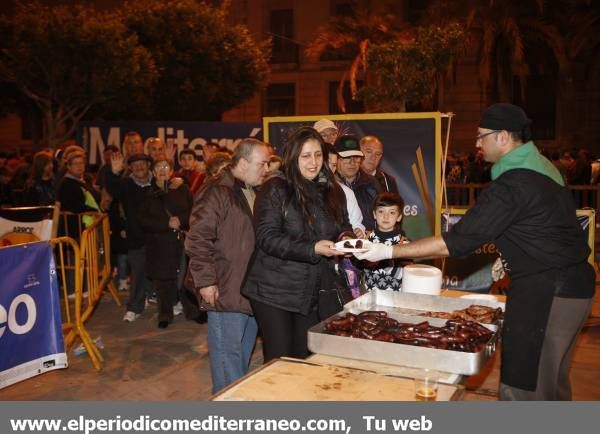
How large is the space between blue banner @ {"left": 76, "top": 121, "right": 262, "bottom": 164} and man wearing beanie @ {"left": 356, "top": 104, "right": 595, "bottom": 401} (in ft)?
34.0

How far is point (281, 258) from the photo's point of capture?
3.93 meters

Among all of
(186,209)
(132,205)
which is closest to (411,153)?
(186,209)

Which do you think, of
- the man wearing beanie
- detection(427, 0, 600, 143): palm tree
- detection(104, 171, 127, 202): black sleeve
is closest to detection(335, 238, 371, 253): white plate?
the man wearing beanie

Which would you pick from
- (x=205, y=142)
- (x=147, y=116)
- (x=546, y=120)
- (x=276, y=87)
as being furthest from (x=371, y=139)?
(x=276, y=87)

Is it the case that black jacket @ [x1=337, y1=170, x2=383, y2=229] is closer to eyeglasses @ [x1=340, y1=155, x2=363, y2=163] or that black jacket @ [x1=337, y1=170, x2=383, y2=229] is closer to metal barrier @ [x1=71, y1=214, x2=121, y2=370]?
eyeglasses @ [x1=340, y1=155, x2=363, y2=163]

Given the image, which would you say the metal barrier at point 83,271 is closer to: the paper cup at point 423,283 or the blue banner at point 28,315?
the blue banner at point 28,315

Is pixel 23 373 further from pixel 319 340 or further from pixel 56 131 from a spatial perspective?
pixel 56 131

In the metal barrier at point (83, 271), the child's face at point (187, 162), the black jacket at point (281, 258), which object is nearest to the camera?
the black jacket at point (281, 258)

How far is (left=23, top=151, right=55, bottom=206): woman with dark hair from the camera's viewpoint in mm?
9164

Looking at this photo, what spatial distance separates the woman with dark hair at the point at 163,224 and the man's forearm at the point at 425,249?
4351mm

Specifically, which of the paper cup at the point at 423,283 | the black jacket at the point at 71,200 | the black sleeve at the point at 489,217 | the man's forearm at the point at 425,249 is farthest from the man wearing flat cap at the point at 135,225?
the black sleeve at the point at 489,217

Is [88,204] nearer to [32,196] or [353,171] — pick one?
[32,196]

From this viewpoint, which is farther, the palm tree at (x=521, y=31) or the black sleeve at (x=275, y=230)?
the palm tree at (x=521, y=31)

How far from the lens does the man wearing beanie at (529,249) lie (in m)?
3.30
